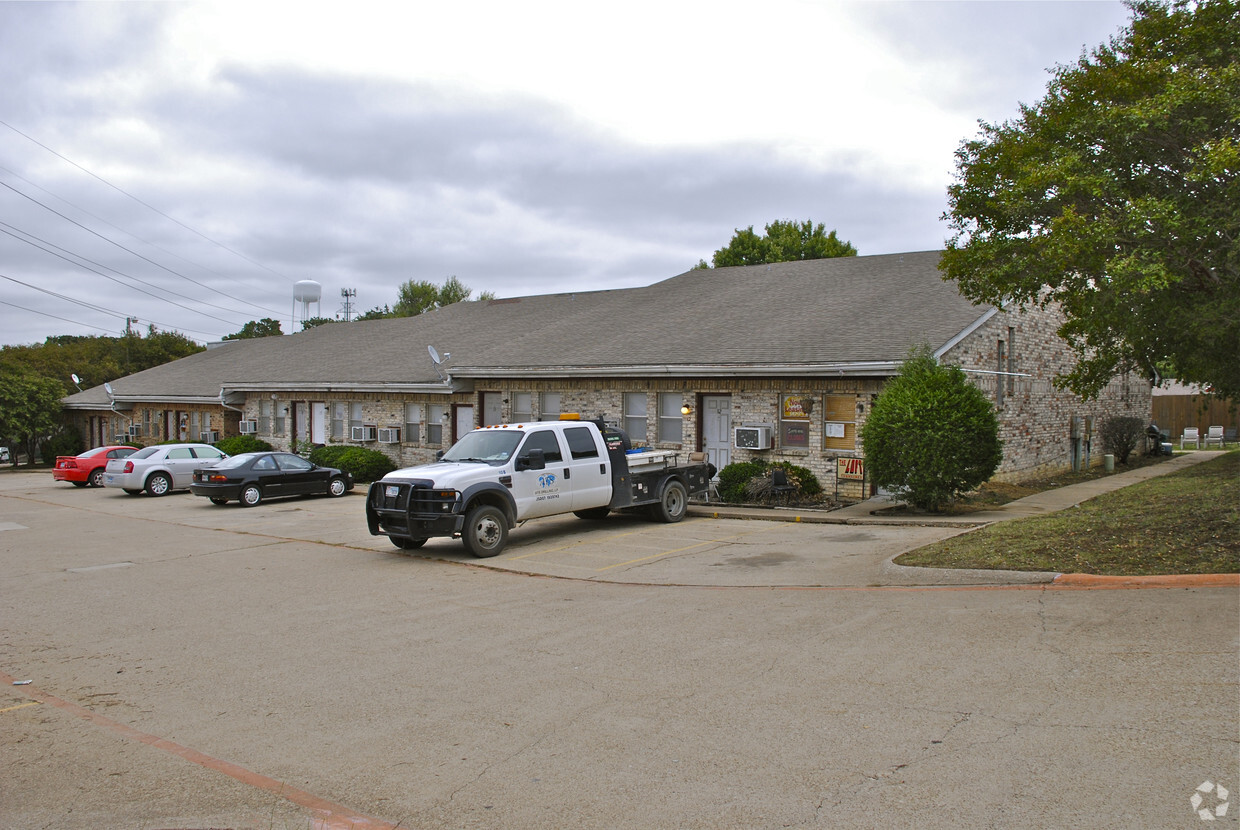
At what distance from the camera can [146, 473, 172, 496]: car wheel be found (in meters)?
25.7

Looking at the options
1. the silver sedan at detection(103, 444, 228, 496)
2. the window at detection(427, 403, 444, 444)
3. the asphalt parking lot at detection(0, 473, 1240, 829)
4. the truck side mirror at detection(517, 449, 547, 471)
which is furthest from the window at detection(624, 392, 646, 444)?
the silver sedan at detection(103, 444, 228, 496)

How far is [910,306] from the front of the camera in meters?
20.2

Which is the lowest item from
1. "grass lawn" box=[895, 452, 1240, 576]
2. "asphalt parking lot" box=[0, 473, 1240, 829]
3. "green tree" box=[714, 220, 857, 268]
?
"asphalt parking lot" box=[0, 473, 1240, 829]

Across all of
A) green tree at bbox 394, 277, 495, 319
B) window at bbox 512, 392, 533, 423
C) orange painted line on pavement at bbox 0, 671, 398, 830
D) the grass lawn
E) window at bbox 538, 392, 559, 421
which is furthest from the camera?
green tree at bbox 394, 277, 495, 319

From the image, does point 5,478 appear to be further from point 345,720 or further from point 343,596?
point 345,720

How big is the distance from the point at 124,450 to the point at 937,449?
2598cm

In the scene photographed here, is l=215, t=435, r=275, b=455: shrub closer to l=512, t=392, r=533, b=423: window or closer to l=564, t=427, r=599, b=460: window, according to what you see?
l=512, t=392, r=533, b=423: window

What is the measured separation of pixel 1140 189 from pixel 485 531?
9908mm

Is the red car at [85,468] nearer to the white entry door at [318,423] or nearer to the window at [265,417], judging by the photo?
the window at [265,417]

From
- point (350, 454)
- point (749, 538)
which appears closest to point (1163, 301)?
point (749, 538)

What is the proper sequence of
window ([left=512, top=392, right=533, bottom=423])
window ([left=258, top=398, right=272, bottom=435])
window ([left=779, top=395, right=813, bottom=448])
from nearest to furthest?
window ([left=779, top=395, right=813, bottom=448]) → window ([left=512, top=392, right=533, bottom=423]) → window ([left=258, top=398, right=272, bottom=435])

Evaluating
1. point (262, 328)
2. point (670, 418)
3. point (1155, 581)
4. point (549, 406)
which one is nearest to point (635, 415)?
point (670, 418)

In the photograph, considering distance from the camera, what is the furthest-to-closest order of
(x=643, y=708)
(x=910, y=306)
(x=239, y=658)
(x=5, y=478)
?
(x=5, y=478) < (x=910, y=306) < (x=239, y=658) < (x=643, y=708)

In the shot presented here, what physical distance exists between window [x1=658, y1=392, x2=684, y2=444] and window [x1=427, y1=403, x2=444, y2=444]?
343 inches
